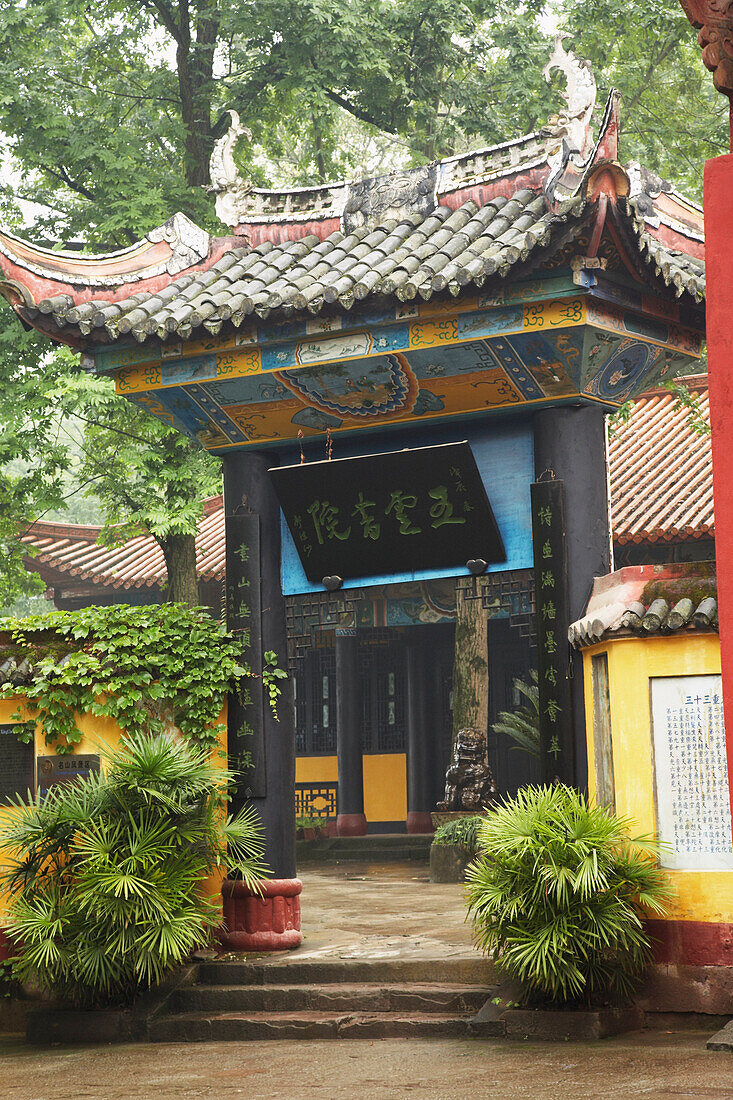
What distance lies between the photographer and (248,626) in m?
9.74

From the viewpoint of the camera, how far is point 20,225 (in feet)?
53.8

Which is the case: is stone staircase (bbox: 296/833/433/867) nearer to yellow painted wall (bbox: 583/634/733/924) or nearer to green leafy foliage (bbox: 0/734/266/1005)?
green leafy foliage (bbox: 0/734/266/1005)

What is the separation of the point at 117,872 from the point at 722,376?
5.66m

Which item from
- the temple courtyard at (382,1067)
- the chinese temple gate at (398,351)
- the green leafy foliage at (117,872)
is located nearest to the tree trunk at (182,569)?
the chinese temple gate at (398,351)

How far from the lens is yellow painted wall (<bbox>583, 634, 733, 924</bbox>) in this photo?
753 centimetres

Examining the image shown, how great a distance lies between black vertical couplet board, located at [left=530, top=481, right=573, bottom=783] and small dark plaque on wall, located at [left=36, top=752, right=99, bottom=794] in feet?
10.7

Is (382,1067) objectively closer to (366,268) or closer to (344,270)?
(366,268)

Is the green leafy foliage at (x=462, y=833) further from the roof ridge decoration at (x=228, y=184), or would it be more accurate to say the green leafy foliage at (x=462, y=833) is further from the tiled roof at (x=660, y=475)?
the roof ridge decoration at (x=228, y=184)

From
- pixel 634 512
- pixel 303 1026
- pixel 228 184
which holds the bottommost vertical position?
pixel 303 1026

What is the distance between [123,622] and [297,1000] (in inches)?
116

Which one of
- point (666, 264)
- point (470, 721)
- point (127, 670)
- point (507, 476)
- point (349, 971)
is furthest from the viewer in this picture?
point (470, 721)

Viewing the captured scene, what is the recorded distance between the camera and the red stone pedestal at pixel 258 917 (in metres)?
9.29

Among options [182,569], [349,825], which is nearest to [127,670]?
[182,569]

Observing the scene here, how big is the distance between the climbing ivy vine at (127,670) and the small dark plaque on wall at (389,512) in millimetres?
1050
